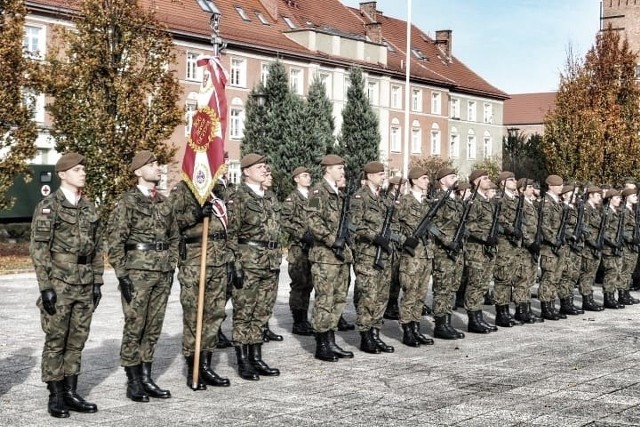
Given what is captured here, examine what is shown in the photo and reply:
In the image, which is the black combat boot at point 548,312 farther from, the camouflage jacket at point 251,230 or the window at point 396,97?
the window at point 396,97

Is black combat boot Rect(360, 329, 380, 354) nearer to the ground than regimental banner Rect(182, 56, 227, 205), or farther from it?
nearer to the ground

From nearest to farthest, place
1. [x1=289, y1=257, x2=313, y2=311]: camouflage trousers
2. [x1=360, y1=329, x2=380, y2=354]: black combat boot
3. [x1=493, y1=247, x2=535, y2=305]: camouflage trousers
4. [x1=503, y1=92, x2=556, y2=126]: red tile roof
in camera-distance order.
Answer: [x1=360, y1=329, x2=380, y2=354]: black combat boot → [x1=289, y1=257, x2=313, y2=311]: camouflage trousers → [x1=493, y1=247, x2=535, y2=305]: camouflage trousers → [x1=503, y1=92, x2=556, y2=126]: red tile roof

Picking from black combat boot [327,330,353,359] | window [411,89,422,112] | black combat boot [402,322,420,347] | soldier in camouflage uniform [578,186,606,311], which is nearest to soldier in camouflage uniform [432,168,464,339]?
black combat boot [402,322,420,347]

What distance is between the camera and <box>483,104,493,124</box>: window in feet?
237

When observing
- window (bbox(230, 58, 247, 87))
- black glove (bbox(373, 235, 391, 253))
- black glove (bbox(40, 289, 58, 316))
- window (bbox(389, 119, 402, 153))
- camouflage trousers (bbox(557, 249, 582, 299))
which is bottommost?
camouflage trousers (bbox(557, 249, 582, 299))

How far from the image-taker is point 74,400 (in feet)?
25.9

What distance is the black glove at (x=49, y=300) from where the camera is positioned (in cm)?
764

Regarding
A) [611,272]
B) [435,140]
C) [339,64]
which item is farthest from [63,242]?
[435,140]

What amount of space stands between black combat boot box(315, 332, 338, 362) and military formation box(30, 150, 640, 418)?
15mm

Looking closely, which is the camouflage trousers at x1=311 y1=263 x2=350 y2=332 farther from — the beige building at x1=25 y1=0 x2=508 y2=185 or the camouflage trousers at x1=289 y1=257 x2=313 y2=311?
the beige building at x1=25 y1=0 x2=508 y2=185

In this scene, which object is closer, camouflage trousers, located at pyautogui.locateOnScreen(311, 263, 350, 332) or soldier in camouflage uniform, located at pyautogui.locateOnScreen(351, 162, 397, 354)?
camouflage trousers, located at pyautogui.locateOnScreen(311, 263, 350, 332)

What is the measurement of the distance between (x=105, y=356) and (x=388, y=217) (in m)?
3.42

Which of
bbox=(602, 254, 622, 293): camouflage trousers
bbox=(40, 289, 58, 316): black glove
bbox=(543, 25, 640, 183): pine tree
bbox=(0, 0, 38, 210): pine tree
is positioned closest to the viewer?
bbox=(40, 289, 58, 316): black glove

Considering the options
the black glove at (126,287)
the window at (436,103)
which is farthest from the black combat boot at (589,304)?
the window at (436,103)
